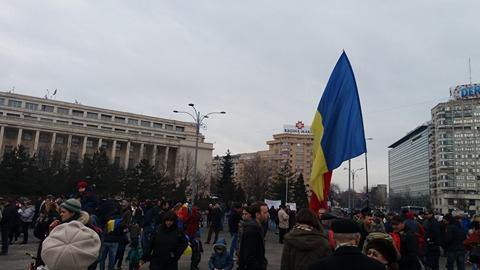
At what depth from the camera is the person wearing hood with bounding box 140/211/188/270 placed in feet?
21.0

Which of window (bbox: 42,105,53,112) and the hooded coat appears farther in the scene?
window (bbox: 42,105,53,112)

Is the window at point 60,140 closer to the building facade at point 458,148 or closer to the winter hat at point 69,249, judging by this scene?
the winter hat at point 69,249

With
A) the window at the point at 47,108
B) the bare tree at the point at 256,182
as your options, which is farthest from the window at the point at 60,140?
the bare tree at the point at 256,182

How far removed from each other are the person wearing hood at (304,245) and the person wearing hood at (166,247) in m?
2.04

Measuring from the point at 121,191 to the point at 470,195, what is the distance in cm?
11006

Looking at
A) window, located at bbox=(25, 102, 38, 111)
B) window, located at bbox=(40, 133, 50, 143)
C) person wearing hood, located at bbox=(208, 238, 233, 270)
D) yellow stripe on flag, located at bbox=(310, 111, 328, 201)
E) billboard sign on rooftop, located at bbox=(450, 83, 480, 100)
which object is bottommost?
person wearing hood, located at bbox=(208, 238, 233, 270)

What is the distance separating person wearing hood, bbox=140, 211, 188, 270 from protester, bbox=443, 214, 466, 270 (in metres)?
8.58

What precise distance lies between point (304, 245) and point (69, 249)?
9.07ft

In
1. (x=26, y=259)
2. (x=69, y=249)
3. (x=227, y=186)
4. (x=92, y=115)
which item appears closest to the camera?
(x=69, y=249)

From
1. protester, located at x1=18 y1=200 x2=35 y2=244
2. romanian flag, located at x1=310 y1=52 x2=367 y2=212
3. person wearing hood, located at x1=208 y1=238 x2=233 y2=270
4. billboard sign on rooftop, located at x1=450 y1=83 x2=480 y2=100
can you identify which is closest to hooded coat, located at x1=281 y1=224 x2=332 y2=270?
romanian flag, located at x1=310 y1=52 x2=367 y2=212

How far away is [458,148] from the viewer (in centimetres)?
12962

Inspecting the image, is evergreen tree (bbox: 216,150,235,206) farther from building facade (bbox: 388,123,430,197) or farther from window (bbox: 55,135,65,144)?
building facade (bbox: 388,123,430,197)

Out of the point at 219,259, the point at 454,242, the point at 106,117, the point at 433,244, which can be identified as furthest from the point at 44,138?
the point at 454,242

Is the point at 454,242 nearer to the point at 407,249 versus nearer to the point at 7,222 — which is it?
the point at 407,249
